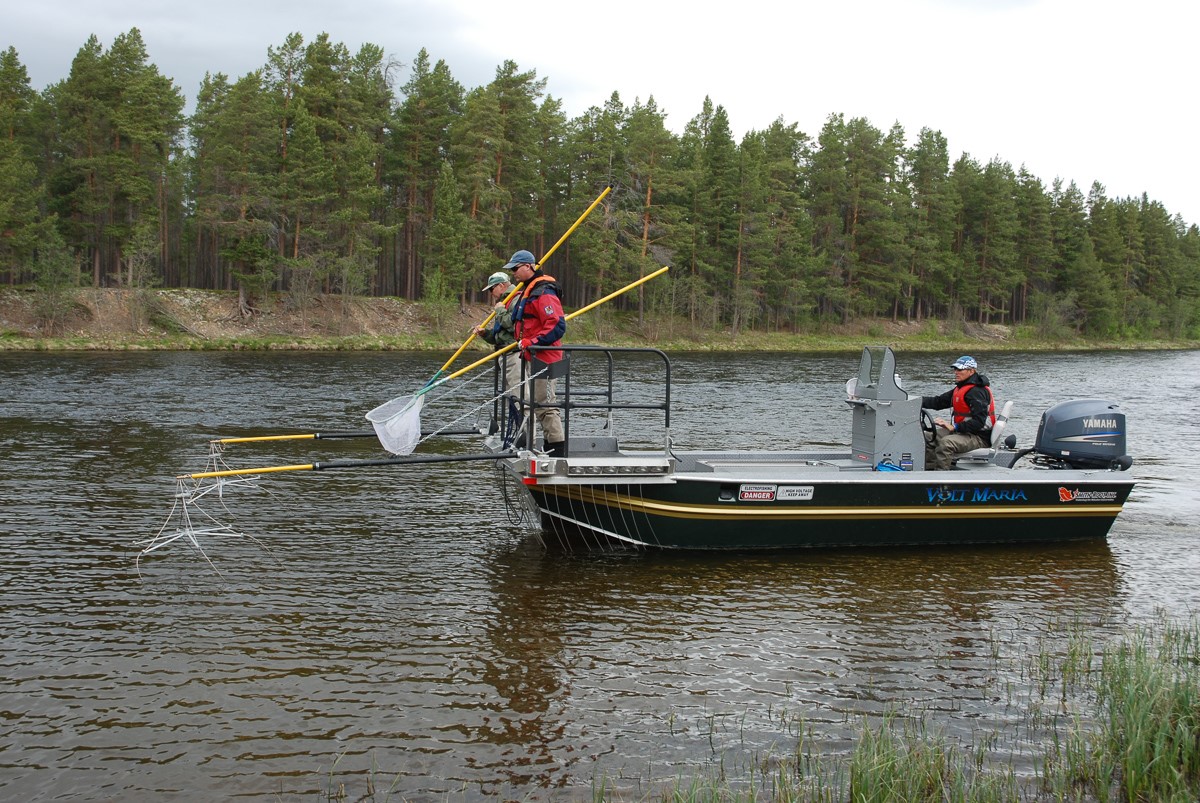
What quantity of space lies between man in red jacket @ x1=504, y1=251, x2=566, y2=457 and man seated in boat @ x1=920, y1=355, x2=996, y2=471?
5.36 meters

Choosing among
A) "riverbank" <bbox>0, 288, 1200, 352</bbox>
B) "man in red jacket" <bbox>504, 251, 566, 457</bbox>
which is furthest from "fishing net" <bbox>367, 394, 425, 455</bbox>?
"riverbank" <bbox>0, 288, 1200, 352</bbox>

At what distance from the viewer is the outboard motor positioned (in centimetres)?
1261

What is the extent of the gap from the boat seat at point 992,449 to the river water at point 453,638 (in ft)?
4.89

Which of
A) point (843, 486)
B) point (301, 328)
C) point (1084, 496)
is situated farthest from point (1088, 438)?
point (301, 328)

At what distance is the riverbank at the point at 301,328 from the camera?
47.8 meters

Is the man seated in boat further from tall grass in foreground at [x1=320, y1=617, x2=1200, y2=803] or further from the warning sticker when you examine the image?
tall grass in foreground at [x1=320, y1=617, x2=1200, y2=803]

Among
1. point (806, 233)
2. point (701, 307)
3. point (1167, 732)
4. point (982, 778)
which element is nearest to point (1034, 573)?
point (1167, 732)

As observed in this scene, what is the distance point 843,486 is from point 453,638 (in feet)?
17.4

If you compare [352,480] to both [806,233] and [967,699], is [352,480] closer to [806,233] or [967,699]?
[967,699]

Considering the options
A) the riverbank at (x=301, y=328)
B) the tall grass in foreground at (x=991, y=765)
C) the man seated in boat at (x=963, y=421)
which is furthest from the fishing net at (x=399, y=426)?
the riverbank at (x=301, y=328)

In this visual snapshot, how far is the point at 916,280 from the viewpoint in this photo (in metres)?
79.6

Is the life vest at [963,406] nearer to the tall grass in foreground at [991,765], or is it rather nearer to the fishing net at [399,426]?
the tall grass in foreground at [991,765]

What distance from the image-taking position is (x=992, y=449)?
43.0 ft

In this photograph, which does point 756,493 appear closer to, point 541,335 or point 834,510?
point 834,510
